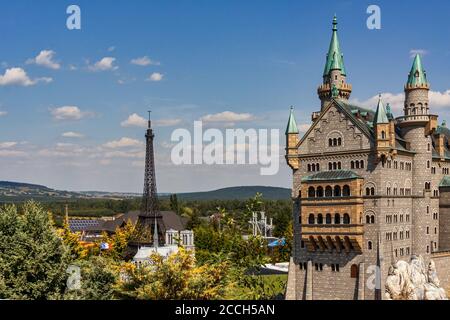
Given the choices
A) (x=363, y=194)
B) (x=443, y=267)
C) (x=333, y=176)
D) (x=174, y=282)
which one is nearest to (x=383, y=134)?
(x=363, y=194)

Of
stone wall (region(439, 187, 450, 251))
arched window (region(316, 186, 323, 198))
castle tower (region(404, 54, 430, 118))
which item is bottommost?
→ stone wall (region(439, 187, 450, 251))

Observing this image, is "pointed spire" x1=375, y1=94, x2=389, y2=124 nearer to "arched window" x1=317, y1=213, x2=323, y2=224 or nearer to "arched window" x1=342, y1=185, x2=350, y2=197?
"arched window" x1=342, y1=185, x2=350, y2=197

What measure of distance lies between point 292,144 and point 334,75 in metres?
10.0

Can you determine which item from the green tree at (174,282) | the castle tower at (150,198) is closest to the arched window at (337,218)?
the green tree at (174,282)

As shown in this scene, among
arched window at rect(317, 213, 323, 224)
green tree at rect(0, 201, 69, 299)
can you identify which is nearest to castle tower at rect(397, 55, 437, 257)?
arched window at rect(317, 213, 323, 224)

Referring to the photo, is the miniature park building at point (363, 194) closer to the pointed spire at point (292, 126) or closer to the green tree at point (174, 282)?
the pointed spire at point (292, 126)

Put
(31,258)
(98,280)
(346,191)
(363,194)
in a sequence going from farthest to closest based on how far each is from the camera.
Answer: (346,191) → (363,194) → (98,280) → (31,258)

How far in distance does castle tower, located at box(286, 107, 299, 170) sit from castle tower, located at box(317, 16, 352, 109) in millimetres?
6069

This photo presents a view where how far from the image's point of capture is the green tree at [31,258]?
115ft

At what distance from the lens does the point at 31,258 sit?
35625 mm

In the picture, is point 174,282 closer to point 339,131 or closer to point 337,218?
point 337,218

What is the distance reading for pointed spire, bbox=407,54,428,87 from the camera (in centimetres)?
5984

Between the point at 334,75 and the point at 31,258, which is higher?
the point at 334,75
